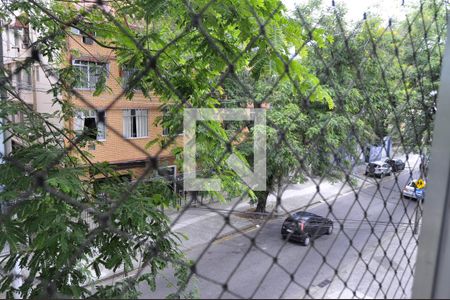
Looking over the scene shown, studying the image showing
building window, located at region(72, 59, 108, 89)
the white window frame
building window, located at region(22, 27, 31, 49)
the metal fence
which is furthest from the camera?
the white window frame

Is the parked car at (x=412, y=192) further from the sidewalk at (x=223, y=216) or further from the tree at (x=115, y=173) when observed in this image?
the tree at (x=115, y=173)

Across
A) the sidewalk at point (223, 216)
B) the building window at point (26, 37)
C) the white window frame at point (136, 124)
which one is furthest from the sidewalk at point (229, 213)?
the building window at point (26, 37)

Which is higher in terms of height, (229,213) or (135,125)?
(135,125)

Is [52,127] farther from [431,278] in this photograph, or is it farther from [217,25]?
[431,278]

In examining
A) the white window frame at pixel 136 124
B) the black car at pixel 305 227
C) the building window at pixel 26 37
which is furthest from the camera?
the white window frame at pixel 136 124

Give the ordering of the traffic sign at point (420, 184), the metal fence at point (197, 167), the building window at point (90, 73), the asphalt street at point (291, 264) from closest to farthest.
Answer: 1. the asphalt street at point (291, 264)
2. the metal fence at point (197, 167)
3. the traffic sign at point (420, 184)
4. the building window at point (90, 73)

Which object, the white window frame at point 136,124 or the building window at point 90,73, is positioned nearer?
the building window at point 90,73

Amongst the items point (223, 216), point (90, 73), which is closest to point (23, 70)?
point (90, 73)

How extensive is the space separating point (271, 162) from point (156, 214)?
2487mm

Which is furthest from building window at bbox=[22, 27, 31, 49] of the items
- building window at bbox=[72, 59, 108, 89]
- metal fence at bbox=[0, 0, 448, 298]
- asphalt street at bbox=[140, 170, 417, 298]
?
asphalt street at bbox=[140, 170, 417, 298]

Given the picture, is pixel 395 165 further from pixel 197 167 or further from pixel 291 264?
pixel 197 167

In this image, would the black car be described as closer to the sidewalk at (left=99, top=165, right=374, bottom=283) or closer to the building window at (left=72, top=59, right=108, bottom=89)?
the sidewalk at (left=99, top=165, right=374, bottom=283)

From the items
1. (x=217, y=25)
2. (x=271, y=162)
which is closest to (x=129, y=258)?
(x=217, y=25)

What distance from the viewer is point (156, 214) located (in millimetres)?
1375
